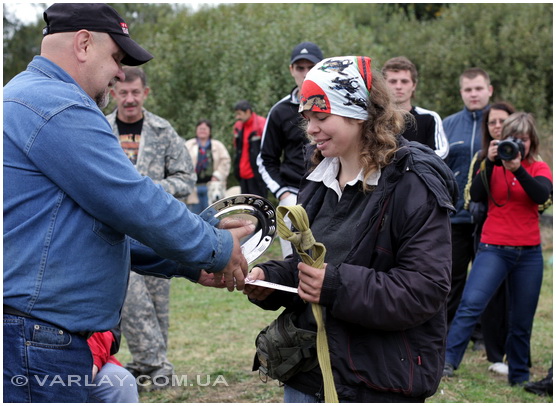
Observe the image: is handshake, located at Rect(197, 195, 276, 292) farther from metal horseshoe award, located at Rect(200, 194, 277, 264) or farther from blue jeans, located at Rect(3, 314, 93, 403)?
blue jeans, located at Rect(3, 314, 93, 403)

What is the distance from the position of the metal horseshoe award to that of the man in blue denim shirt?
436 mm

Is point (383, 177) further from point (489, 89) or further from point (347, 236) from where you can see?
point (489, 89)

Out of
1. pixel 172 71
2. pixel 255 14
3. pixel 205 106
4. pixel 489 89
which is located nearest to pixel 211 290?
pixel 489 89

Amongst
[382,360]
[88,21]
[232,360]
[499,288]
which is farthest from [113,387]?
[499,288]

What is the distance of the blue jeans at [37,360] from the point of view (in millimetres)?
2785

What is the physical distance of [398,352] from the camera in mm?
2947

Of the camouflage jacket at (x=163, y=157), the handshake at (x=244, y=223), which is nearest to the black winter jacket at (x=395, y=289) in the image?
the handshake at (x=244, y=223)

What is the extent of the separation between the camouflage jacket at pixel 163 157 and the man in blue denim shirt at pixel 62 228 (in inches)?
130

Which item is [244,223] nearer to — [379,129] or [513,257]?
[379,129]

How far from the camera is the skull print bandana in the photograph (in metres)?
3.11

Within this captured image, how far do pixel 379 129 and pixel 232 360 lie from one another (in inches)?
175

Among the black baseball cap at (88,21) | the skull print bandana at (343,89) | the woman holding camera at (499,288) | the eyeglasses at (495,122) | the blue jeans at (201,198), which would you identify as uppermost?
the black baseball cap at (88,21)

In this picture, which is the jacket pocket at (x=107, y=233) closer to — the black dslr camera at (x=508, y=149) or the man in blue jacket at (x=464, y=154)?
the black dslr camera at (x=508, y=149)

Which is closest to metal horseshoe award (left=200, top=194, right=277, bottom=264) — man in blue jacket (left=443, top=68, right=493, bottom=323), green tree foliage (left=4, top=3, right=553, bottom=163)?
man in blue jacket (left=443, top=68, right=493, bottom=323)
